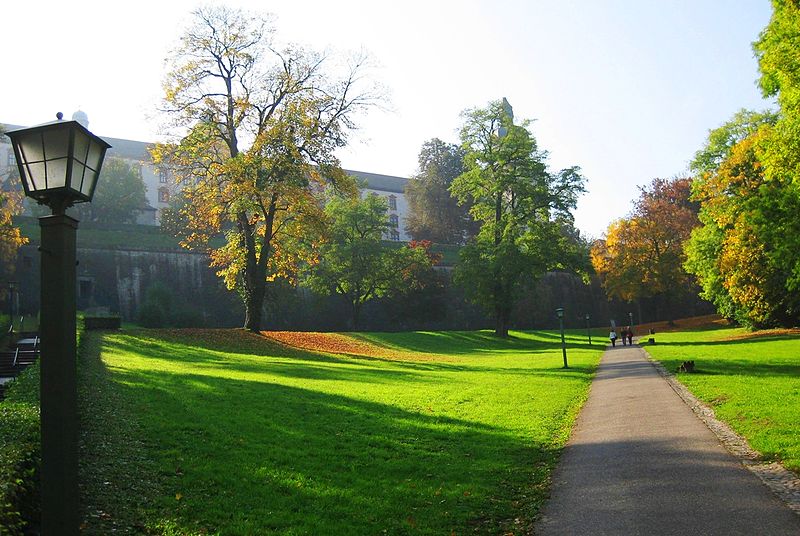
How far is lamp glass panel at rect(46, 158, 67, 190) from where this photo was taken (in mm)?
4508

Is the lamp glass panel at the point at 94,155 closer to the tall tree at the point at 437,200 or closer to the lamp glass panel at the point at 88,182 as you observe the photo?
the lamp glass panel at the point at 88,182

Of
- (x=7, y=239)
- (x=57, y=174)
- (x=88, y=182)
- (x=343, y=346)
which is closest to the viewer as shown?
(x=57, y=174)

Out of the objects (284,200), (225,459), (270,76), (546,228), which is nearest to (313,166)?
(284,200)

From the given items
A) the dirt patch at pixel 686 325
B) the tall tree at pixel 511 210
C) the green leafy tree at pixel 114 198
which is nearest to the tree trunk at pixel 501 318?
the tall tree at pixel 511 210

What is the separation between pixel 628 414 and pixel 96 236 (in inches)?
1770

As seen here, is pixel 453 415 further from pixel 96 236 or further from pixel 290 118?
pixel 96 236

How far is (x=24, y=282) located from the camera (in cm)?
4266

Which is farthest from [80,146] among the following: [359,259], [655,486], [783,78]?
[359,259]

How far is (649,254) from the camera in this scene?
61344mm

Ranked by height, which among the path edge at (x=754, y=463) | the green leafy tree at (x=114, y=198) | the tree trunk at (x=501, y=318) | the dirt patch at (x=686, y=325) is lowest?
the dirt patch at (x=686, y=325)

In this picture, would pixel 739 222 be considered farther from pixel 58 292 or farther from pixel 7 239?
pixel 7 239

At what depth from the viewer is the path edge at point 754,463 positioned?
22.6 feet

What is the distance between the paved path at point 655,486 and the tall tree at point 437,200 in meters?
65.3

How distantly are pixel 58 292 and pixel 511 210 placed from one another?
4227 cm
